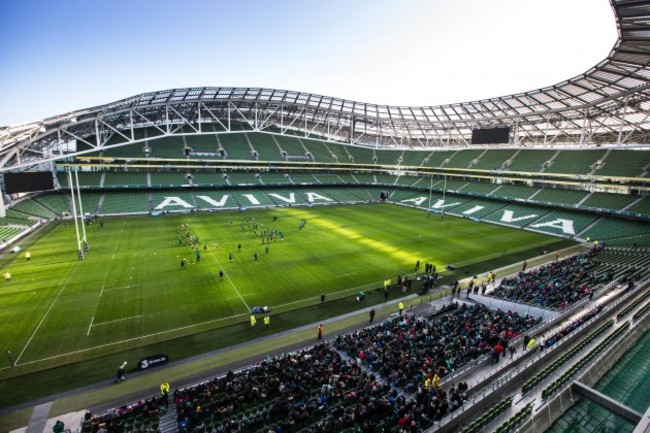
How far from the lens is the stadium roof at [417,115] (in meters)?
35.1

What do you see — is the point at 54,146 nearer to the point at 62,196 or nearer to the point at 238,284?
the point at 62,196

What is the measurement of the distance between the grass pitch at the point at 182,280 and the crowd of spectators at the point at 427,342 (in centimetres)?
487

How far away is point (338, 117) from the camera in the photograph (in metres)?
71.7

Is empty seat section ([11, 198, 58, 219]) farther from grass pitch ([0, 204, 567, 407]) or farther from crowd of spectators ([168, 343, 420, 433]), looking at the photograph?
crowd of spectators ([168, 343, 420, 433])

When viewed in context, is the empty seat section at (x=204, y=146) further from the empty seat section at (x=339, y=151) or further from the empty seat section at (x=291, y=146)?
the empty seat section at (x=339, y=151)

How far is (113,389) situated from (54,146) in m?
53.4

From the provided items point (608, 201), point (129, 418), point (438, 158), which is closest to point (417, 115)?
point (438, 158)

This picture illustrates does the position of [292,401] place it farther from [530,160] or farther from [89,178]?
[530,160]

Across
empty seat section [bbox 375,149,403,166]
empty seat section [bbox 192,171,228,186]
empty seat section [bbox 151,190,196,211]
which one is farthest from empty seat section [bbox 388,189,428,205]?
empty seat section [bbox 151,190,196,211]

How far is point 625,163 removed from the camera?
150ft

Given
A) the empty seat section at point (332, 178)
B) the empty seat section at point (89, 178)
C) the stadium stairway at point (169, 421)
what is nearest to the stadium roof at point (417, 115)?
the empty seat section at point (89, 178)

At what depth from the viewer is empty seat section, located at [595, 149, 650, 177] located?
4375 centimetres

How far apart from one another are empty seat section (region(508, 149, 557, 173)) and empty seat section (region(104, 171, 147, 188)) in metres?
63.6

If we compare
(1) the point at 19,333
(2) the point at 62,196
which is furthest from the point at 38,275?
(2) the point at 62,196
